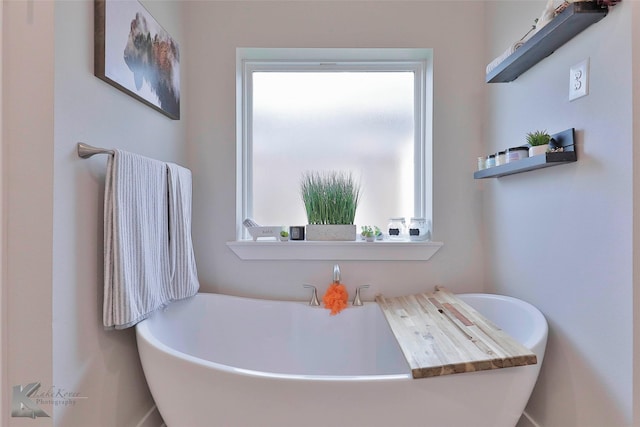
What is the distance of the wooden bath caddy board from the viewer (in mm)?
957

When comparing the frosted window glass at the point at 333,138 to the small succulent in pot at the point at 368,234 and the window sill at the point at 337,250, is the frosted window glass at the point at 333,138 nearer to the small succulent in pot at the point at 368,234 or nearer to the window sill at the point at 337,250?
the small succulent in pot at the point at 368,234

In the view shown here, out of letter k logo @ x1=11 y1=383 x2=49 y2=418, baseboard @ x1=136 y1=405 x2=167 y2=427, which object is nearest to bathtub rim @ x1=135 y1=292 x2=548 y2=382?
letter k logo @ x1=11 y1=383 x2=49 y2=418

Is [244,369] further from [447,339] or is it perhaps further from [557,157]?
[557,157]

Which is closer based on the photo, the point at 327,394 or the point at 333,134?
the point at 327,394

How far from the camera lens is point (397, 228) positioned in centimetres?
187

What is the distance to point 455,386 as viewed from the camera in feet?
3.11

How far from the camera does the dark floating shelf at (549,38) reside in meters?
0.99

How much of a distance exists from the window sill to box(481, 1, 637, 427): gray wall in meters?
0.47

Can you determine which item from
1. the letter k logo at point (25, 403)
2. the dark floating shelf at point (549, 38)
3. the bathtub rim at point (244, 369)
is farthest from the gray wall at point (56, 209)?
the dark floating shelf at point (549, 38)

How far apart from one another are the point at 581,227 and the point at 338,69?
1.53 meters

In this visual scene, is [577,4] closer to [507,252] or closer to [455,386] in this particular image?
[507,252]

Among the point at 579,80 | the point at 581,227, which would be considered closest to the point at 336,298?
the point at 581,227

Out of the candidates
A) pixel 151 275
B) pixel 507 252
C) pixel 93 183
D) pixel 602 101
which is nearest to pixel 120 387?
pixel 151 275

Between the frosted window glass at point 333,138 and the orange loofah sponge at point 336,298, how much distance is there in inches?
19.2
